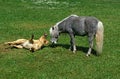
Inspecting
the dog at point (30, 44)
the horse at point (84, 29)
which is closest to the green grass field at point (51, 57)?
the dog at point (30, 44)

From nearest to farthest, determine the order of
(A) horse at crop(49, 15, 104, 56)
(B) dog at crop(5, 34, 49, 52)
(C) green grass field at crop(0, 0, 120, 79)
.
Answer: (C) green grass field at crop(0, 0, 120, 79) → (A) horse at crop(49, 15, 104, 56) → (B) dog at crop(5, 34, 49, 52)

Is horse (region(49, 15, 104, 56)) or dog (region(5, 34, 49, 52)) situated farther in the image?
dog (region(5, 34, 49, 52))

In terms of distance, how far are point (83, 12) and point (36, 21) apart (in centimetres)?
864

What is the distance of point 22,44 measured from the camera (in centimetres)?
2038

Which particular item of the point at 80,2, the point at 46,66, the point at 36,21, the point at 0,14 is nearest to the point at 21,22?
the point at 36,21

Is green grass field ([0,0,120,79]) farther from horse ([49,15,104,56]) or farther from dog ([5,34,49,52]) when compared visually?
horse ([49,15,104,56])

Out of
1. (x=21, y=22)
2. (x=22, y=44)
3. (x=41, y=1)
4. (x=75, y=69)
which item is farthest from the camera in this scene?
(x=41, y=1)

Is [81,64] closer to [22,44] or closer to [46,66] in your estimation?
[46,66]

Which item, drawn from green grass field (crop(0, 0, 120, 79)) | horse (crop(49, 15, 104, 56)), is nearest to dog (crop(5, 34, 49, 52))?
green grass field (crop(0, 0, 120, 79))

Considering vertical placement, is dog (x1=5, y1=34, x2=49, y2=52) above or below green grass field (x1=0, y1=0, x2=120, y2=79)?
above

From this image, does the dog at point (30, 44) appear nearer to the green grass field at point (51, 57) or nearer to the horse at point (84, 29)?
the green grass field at point (51, 57)

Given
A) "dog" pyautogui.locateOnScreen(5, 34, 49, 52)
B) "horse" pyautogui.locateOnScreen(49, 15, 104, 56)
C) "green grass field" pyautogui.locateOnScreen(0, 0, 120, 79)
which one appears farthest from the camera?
"dog" pyautogui.locateOnScreen(5, 34, 49, 52)

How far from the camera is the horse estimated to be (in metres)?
18.6

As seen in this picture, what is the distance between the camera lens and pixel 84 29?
19.0 m
